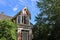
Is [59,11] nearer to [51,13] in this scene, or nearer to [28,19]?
[51,13]

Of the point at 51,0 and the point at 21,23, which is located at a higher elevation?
the point at 51,0

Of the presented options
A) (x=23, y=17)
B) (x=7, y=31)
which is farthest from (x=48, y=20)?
(x=7, y=31)

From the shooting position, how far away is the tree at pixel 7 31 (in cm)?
3256

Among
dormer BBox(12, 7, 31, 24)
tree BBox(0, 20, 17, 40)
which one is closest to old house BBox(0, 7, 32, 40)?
dormer BBox(12, 7, 31, 24)

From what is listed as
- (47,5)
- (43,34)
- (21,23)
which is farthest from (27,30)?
(47,5)

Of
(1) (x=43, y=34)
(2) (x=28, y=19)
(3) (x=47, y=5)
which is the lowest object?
(1) (x=43, y=34)

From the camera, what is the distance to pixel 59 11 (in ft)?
121

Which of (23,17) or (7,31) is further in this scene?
(23,17)

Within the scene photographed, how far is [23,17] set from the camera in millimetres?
36875

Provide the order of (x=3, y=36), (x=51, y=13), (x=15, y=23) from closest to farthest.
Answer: (x=3, y=36)
(x=15, y=23)
(x=51, y=13)

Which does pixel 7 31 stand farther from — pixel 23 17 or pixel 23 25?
pixel 23 17

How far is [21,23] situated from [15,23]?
1.02m

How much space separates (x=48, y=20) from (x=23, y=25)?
5231 mm

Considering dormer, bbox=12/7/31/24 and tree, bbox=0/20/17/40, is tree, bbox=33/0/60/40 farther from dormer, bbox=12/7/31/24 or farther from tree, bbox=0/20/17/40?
tree, bbox=0/20/17/40
